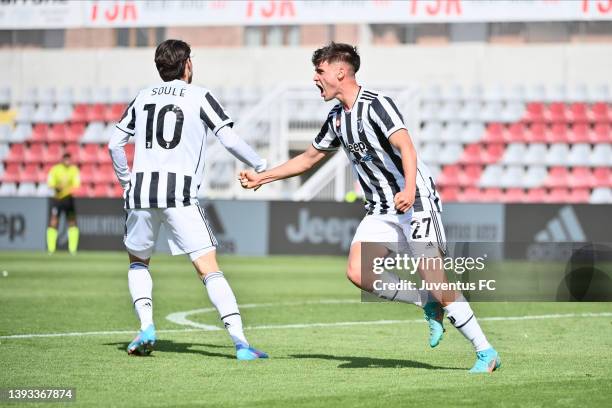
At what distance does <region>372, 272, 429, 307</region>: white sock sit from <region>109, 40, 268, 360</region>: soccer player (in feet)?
3.48

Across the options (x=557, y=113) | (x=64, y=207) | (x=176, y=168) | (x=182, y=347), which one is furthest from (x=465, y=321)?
(x=557, y=113)

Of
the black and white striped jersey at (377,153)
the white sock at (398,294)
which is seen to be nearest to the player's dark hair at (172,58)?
the black and white striped jersey at (377,153)

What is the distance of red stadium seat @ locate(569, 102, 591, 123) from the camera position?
88.3ft

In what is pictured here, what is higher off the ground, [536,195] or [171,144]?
[171,144]

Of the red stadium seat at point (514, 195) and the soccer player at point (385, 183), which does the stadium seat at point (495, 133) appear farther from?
the soccer player at point (385, 183)

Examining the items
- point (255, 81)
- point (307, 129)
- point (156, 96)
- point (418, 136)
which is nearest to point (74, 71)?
point (255, 81)

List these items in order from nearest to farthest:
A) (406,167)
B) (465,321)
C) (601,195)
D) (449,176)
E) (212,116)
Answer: (406,167), (465,321), (212,116), (601,195), (449,176)

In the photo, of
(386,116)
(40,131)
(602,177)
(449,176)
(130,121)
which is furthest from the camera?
(40,131)

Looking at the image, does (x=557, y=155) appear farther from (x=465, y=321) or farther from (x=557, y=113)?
(x=465, y=321)

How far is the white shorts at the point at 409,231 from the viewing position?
727cm

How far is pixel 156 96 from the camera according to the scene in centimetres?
804

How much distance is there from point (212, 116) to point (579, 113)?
20263 millimetres

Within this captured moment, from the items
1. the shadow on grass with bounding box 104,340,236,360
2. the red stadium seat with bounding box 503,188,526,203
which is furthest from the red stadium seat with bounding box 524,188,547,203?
the shadow on grass with bounding box 104,340,236,360

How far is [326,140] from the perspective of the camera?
7867mm
